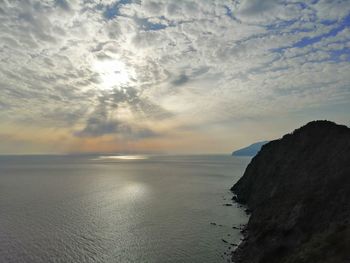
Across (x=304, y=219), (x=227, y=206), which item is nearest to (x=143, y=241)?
(x=304, y=219)

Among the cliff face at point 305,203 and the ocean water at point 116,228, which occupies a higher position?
the cliff face at point 305,203

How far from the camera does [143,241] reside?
59.4 meters

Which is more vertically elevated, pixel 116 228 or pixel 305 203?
pixel 305 203

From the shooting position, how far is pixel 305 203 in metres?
51.9

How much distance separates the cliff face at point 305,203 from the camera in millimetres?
36562

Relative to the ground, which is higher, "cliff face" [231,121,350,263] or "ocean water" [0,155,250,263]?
"cliff face" [231,121,350,263]

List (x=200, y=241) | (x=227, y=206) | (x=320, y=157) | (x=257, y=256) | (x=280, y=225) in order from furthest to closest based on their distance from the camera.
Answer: (x=227, y=206), (x=320, y=157), (x=200, y=241), (x=280, y=225), (x=257, y=256)

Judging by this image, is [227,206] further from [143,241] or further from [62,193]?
[62,193]

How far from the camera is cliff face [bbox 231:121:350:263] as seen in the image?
1439 inches

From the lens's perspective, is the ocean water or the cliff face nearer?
the cliff face

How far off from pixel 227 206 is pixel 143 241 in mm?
42742

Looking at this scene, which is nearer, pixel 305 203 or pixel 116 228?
pixel 305 203

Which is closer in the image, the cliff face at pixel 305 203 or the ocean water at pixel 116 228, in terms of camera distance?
the cliff face at pixel 305 203

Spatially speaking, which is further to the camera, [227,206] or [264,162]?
[264,162]
